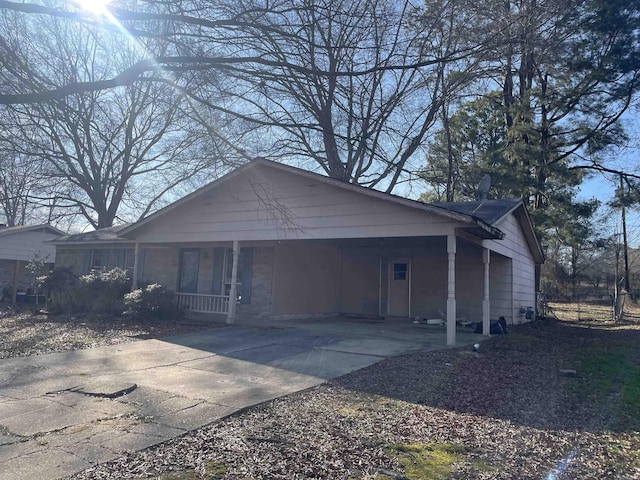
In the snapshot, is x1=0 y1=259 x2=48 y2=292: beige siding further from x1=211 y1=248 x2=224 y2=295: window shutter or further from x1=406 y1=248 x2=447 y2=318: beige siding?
x1=406 y1=248 x2=447 y2=318: beige siding

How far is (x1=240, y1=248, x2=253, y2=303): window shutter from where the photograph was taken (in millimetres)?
14805

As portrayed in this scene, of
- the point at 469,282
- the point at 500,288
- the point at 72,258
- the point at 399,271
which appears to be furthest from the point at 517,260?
→ the point at 72,258

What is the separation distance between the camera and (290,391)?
615cm

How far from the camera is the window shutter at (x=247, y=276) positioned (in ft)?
48.6

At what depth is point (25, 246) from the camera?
83.9ft

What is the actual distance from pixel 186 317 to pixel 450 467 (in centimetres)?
1229

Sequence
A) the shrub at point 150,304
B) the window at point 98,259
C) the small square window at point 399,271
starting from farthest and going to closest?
1. the window at point 98,259
2. the small square window at point 399,271
3. the shrub at point 150,304

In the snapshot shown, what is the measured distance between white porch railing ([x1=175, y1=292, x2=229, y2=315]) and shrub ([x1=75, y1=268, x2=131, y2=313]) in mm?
1784

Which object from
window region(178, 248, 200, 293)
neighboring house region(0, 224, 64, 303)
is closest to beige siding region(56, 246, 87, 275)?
neighboring house region(0, 224, 64, 303)

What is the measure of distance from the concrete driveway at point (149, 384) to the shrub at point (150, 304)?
2.92 meters

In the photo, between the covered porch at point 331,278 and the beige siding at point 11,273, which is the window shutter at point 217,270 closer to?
the covered porch at point 331,278

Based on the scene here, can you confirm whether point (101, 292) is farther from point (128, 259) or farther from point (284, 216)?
point (284, 216)

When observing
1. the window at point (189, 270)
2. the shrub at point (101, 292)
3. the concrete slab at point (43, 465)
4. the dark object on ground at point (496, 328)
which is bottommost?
the concrete slab at point (43, 465)

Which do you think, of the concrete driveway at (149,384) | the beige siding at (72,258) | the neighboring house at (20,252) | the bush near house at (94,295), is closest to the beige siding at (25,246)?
the neighboring house at (20,252)
